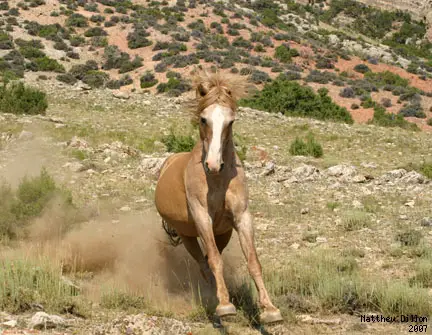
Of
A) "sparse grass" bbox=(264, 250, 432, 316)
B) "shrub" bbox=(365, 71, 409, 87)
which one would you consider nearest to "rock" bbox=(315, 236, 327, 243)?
"sparse grass" bbox=(264, 250, 432, 316)

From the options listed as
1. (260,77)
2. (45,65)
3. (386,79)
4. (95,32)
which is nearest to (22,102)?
(45,65)

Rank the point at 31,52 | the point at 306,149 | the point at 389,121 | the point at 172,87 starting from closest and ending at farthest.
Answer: the point at 306,149
the point at 389,121
the point at 172,87
the point at 31,52

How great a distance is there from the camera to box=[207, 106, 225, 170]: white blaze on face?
4.39 metres

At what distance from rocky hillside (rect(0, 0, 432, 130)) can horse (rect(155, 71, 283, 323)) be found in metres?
23.0

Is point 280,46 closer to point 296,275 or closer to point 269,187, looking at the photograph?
point 269,187

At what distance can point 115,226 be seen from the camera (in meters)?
9.34

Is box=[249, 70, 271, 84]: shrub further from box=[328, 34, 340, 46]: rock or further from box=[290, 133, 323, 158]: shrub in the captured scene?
box=[328, 34, 340, 46]: rock

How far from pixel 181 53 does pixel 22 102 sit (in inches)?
1022

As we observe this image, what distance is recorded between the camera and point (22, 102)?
2053 centimetres

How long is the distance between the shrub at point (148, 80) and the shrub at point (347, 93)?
13434 millimetres

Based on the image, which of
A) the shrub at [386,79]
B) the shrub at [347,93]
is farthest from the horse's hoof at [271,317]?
the shrub at [386,79]

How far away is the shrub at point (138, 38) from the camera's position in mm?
48250

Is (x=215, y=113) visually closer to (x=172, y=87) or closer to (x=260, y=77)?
→ (x=172, y=87)

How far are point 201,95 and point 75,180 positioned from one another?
24.8ft
